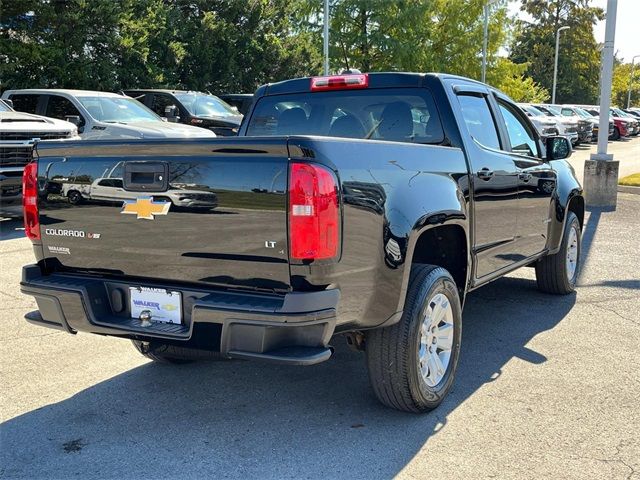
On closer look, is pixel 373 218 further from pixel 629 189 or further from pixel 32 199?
pixel 629 189

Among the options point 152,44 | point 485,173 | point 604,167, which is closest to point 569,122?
point 152,44

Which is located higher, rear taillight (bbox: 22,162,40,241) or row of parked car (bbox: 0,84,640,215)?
row of parked car (bbox: 0,84,640,215)

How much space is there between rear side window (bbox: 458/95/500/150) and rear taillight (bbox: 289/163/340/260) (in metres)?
2.01

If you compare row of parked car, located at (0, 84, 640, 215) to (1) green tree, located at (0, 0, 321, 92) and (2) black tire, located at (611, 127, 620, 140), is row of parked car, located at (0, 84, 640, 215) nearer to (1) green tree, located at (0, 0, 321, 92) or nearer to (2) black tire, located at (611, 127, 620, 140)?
(1) green tree, located at (0, 0, 321, 92)

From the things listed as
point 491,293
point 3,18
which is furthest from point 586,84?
point 491,293

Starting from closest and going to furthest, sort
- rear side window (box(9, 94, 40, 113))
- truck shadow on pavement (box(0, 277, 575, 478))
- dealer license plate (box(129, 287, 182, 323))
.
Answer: truck shadow on pavement (box(0, 277, 575, 478)) < dealer license plate (box(129, 287, 182, 323)) < rear side window (box(9, 94, 40, 113))

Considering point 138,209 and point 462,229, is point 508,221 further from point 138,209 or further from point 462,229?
point 138,209

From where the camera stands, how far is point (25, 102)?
13344 millimetres

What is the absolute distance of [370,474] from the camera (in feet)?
10.7

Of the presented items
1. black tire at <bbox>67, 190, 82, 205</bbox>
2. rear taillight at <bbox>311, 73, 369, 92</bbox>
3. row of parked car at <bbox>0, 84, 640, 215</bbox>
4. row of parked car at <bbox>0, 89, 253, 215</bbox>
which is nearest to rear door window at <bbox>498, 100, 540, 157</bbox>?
row of parked car at <bbox>0, 84, 640, 215</bbox>

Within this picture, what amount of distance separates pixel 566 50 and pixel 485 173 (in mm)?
77360

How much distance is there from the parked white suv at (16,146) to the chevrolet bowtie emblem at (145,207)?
691 centimetres

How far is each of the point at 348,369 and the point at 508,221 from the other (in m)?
1.64

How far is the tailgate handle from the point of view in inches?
135
